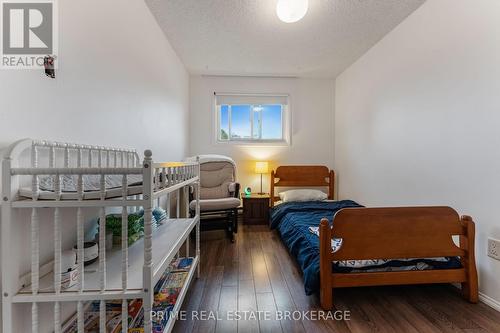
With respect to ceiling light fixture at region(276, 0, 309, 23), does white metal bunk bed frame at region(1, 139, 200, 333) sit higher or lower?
lower

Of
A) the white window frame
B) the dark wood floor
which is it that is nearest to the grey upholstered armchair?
the white window frame

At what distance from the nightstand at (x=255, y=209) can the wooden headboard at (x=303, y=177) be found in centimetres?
21

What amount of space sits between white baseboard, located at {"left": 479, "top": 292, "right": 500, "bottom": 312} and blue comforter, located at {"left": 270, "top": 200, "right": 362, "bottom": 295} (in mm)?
1182

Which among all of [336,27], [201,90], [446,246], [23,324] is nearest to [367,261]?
[446,246]

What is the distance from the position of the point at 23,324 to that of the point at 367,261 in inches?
77.0

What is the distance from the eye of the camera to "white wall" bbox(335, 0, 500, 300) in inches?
63.0

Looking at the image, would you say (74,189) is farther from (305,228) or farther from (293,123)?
(293,123)

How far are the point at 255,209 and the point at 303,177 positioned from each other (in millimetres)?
996

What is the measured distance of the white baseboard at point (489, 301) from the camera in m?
1.56

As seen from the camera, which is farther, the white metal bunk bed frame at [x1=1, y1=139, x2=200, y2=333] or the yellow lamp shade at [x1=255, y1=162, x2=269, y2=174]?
the yellow lamp shade at [x1=255, y1=162, x2=269, y2=174]

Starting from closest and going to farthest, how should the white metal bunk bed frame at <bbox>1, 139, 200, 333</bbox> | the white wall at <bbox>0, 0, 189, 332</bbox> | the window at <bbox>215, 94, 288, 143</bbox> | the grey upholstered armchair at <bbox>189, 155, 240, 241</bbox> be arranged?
the white metal bunk bed frame at <bbox>1, 139, 200, 333</bbox>, the white wall at <bbox>0, 0, 189, 332</bbox>, the grey upholstered armchair at <bbox>189, 155, 240, 241</bbox>, the window at <bbox>215, 94, 288, 143</bbox>

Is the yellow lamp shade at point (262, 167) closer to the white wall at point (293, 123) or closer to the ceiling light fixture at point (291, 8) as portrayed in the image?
the white wall at point (293, 123)

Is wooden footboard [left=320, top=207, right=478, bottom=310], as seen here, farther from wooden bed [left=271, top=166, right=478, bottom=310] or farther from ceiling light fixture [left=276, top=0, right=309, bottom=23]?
ceiling light fixture [left=276, top=0, right=309, bottom=23]

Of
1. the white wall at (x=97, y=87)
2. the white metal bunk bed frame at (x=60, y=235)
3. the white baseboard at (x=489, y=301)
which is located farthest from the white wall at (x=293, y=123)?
the white metal bunk bed frame at (x=60, y=235)
